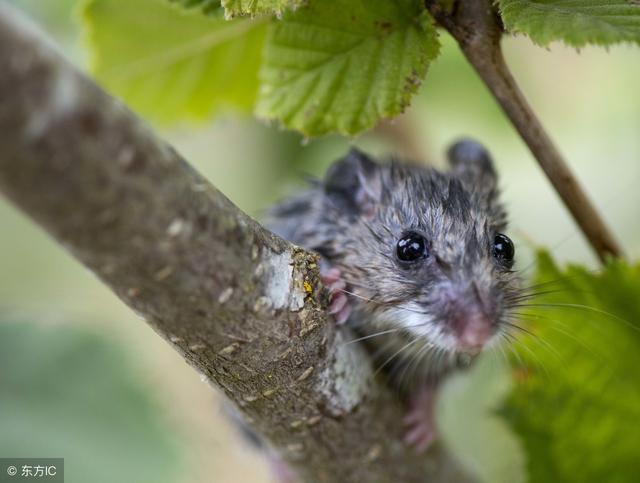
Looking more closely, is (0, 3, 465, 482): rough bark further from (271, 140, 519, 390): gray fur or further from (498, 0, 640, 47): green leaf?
(498, 0, 640, 47): green leaf

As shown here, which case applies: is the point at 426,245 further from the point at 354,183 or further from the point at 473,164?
the point at 473,164

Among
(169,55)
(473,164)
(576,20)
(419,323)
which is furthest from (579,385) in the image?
(169,55)

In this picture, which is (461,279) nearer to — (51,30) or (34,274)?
(51,30)

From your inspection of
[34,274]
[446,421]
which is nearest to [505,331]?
[446,421]

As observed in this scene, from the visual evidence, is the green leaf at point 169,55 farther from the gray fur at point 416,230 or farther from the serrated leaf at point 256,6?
the serrated leaf at point 256,6

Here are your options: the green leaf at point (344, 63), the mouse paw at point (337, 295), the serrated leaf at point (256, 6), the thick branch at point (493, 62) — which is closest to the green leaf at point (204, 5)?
the green leaf at point (344, 63)

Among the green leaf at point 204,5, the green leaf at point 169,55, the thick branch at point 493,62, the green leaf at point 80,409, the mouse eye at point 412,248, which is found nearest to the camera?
the thick branch at point 493,62

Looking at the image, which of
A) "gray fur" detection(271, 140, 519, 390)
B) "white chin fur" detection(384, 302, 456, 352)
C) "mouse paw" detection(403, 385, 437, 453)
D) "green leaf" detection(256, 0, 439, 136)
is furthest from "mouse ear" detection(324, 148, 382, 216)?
"mouse paw" detection(403, 385, 437, 453)

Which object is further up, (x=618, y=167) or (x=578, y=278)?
(x=618, y=167)
